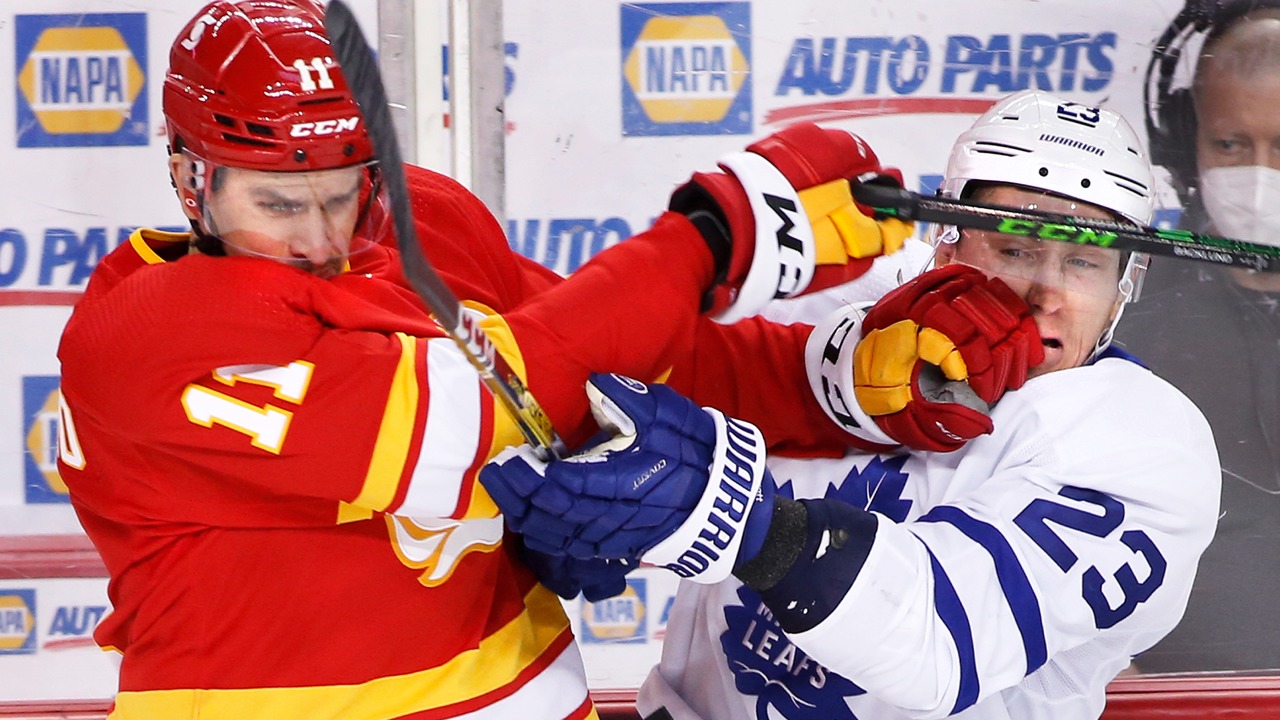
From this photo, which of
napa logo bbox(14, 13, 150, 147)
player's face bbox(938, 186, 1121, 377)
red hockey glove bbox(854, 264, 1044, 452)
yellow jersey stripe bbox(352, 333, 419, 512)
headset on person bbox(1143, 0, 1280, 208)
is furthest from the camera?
headset on person bbox(1143, 0, 1280, 208)

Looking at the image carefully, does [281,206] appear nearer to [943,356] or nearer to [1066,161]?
[943,356]

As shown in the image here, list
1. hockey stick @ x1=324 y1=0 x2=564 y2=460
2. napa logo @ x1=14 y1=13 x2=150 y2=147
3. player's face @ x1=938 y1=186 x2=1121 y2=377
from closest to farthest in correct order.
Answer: hockey stick @ x1=324 y1=0 x2=564 y2=460, player's face @ x1=938 y1=186 x2=1121 y2=377, napa logo @ x1=14 y1=13 x2=150 y2=147

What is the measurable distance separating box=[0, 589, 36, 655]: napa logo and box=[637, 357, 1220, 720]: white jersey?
1392mm

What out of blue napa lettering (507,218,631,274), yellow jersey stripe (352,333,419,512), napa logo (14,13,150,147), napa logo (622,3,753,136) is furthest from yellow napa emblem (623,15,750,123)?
yellow jersey stripe (352,333,419,512)

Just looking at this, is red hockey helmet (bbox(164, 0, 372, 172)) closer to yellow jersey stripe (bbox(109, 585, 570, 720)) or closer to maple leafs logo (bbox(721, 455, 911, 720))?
yellow jersey stripe (bbox(109, 585, 570, 720))

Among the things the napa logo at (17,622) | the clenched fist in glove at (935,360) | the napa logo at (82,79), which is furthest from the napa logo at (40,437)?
the clenched fist in glove at (935,360)

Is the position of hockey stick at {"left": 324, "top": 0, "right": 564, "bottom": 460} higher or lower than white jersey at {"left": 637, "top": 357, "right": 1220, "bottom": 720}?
higher

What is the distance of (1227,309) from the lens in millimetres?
2381

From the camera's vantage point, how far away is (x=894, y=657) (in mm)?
1182

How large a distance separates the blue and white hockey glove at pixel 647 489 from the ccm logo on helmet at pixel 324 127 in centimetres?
32

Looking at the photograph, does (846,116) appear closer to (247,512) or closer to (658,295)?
(658,295)

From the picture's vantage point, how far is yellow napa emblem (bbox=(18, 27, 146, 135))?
7.28 ft

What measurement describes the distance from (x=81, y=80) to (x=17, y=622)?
96cm

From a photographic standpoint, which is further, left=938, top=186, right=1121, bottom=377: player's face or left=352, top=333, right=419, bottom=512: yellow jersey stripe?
left=938, top=186, right=1121, bottom=377: player's face
